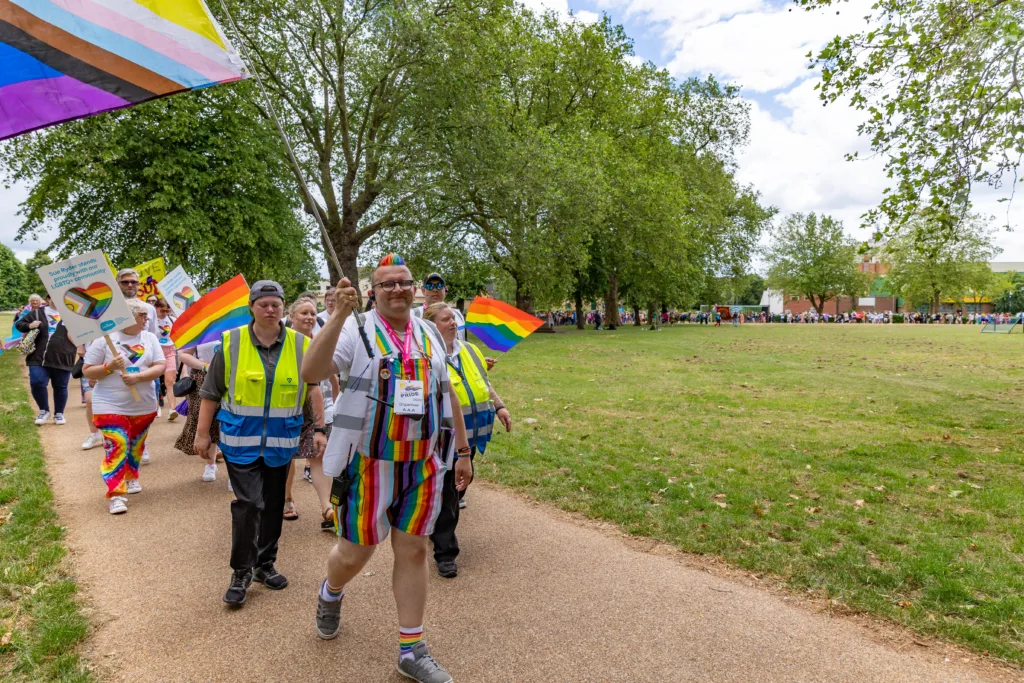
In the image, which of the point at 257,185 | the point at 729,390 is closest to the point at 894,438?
the point at 729,390

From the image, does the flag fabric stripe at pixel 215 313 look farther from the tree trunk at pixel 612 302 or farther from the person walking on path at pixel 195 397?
the tree trunk at pixel 612 302

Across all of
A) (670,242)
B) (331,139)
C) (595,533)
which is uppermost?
(331,139)

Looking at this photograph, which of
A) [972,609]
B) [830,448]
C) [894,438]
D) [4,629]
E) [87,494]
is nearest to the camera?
[4,629]

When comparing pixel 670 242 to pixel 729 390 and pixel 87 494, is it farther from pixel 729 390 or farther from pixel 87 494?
pixel 87 494

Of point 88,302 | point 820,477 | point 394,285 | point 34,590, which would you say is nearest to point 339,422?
point 394,285

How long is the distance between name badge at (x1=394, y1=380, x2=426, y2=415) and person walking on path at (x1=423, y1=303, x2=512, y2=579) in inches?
48.7

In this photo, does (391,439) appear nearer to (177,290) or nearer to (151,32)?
(151,32)

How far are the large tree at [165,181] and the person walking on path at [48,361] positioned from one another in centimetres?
894

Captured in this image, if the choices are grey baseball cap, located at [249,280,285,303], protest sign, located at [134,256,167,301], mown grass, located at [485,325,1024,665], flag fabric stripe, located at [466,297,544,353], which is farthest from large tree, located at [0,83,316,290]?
grey baseball cap, located at [249,280,285,303]

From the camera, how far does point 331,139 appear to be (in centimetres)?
2358

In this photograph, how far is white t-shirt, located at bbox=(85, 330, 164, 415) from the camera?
557 cm

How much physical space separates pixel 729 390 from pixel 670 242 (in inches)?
798

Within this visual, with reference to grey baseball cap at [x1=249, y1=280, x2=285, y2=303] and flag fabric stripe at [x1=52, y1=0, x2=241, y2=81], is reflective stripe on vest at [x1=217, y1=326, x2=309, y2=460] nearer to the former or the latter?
grey baseball cap at [x1=249, y1=280, x2=285, y2=303]

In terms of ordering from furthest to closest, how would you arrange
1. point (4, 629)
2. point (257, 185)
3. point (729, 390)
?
1. point (257, 185)
2. point (729, 390)
3. point (4, 629)
